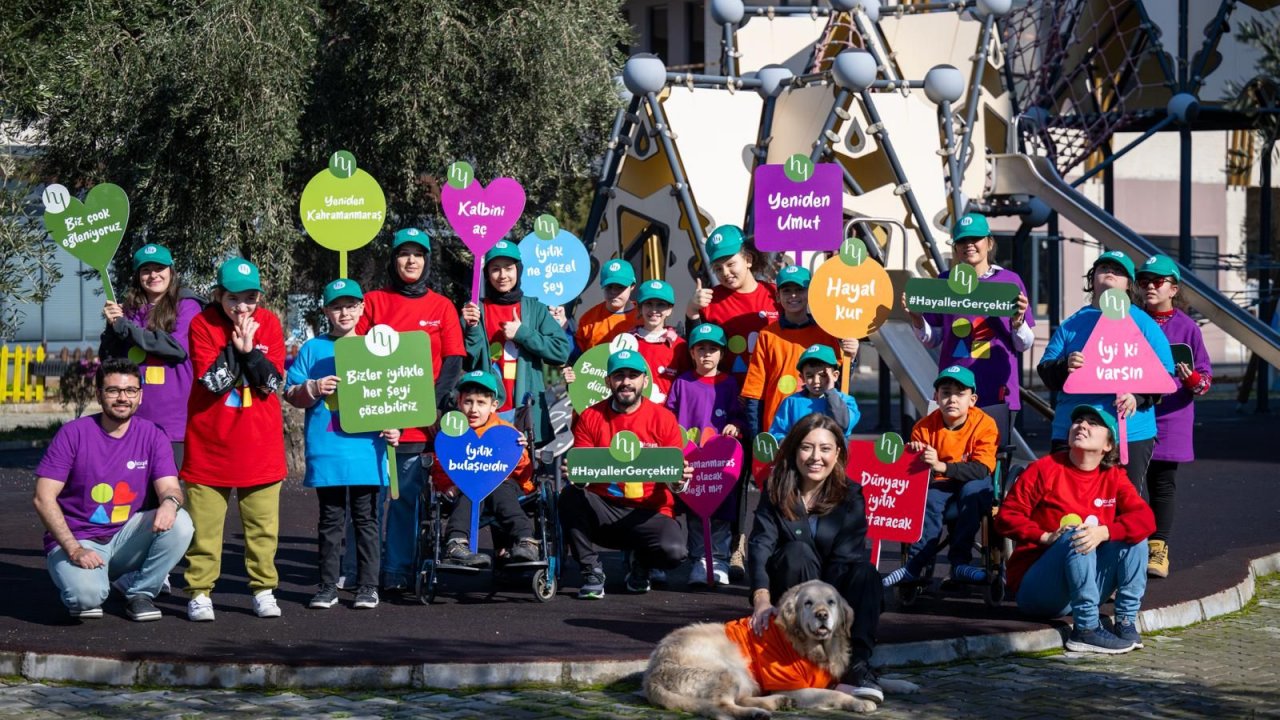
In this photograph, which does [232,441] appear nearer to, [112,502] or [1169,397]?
[112,502]

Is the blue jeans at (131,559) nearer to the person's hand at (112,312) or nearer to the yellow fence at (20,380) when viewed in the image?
the person's hand at (112,312)

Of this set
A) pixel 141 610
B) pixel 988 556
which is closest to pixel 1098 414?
pixel 988 556

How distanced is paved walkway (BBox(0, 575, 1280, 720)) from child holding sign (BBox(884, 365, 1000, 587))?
1.13m

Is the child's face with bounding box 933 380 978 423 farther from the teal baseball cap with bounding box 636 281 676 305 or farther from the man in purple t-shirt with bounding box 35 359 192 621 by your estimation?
the man in purple t-shirt with bounding box 35 359 192 621

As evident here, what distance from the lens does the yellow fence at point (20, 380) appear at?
28578 mm

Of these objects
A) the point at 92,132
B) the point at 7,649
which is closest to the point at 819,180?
the point at 7,649

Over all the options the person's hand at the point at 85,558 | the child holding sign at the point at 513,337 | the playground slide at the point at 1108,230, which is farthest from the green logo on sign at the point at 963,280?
the playground slide at the point at 1108,230

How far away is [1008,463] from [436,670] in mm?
3740

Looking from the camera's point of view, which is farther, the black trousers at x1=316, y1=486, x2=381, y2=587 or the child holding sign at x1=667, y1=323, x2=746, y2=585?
the child holding sign at x1=667, y1=323, x2=746, y2=585

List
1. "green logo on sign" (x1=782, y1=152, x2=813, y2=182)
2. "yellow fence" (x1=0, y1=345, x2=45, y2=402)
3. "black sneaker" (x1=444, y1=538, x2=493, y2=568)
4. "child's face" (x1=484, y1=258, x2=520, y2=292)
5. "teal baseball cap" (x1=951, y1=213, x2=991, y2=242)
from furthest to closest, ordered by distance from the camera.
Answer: "yellow fence" (x1=0, y1=345, x2=45, y2=402)
"green logo on sign" (x1=782, y1=152, x2=813, y2=182)
"child's face" (x1=484, y1=258, x2=520, y2=292)
"teal baseball cap" (x1=951, y1=213, x2=991, y2=242)
"black sneaker" (x1=444, y1=538, x2=493, y2=568)

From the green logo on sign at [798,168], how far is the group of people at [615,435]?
60 cm

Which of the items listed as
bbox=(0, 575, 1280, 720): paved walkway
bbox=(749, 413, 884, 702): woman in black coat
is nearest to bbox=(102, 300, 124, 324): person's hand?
bbox=(0, 575, 1280, 720): paved walkway

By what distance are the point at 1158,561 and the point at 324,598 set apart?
16.1ft

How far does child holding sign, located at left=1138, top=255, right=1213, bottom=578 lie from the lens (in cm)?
1008
